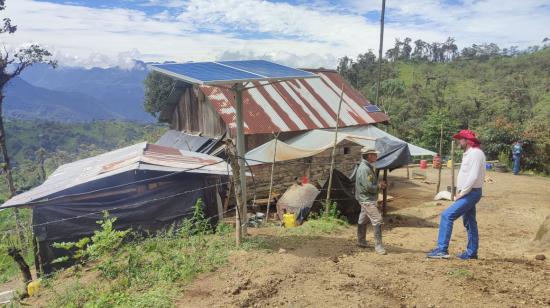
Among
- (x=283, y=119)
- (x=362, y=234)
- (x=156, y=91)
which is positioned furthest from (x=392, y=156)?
(x=156, y=91)

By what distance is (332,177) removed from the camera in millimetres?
9828

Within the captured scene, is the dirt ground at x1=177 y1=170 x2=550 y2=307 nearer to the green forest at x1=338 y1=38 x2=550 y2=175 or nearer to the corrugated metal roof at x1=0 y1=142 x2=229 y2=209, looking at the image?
the corrugated metal roof at x1=0 y1=142 x2=229 y2=209

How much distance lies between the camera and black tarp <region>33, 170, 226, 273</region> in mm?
8125

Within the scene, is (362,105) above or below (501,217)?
above

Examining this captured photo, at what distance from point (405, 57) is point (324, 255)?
184ft

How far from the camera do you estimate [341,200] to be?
383 inches

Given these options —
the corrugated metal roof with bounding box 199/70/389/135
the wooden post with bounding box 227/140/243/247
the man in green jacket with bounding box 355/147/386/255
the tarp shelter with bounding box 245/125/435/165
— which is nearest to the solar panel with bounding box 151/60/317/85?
the wooden post with bounding box 227/140/243/247

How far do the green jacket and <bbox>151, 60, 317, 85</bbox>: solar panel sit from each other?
1.76m

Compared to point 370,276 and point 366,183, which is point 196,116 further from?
point 370,276

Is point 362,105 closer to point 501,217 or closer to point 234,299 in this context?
point 501,217

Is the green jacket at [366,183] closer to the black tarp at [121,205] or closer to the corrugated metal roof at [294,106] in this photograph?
the black tarp at [121,205]

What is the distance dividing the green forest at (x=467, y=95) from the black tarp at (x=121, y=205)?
1331 cm

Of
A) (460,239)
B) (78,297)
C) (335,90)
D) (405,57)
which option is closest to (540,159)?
(335,90)

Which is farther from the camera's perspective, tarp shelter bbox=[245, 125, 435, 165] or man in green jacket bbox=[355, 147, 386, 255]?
tarp shelter bbox=[245, 125, 435, 165]
